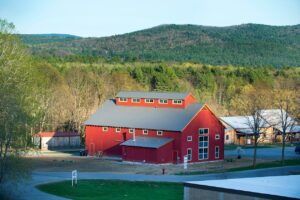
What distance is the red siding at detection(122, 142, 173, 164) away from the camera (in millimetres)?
56031

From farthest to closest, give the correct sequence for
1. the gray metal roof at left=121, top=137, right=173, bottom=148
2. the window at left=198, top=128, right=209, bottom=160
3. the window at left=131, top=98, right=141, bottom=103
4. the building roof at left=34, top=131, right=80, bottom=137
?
1. the building roof at left=34, top=131, right=80, bottom=137
2. the window at left=131, top=98, right=141, bottom=103
3. the window at left=198, top=128, right=209, bottom=160
4. the gray metal roof at left=121, top=137, right=173, bottom=148

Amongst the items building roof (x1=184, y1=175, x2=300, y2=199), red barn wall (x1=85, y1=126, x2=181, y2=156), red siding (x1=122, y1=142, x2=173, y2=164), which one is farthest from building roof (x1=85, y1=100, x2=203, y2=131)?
building roof (x1=184, y1=175, x2=300, y2=199)

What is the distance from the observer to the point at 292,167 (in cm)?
5412

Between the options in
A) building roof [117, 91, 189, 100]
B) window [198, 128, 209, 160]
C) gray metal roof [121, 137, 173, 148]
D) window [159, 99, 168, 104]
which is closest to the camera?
gray metal roof [121, 137, 173, 148]

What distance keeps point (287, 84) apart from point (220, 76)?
37.5 ft

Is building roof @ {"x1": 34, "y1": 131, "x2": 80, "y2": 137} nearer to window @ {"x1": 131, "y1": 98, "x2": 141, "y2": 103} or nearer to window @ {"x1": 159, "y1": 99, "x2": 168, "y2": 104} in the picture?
window @ {"x1": 131, "y1": 98, "x2": 141, "y2": 103}

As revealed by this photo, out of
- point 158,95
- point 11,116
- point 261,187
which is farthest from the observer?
point 158,95

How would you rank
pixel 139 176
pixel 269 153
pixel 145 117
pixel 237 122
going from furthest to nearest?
pixel 237 122 → pixel 269 153 → pixel 145 117 → pixel 139 176

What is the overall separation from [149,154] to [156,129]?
2.93 m

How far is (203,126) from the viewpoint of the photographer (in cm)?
5931

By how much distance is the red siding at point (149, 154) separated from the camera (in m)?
56.0

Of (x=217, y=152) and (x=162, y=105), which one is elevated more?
(x=162, y=105)

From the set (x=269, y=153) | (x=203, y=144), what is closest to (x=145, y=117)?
(x=203, y=144)

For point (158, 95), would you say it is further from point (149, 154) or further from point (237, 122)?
point (237, 122)
